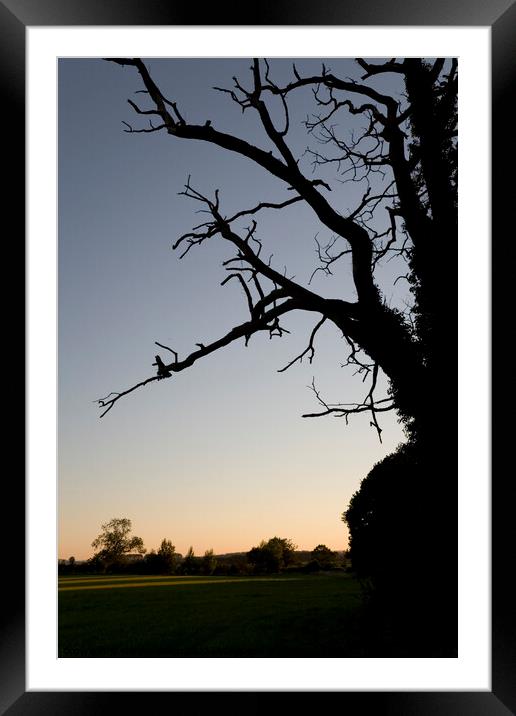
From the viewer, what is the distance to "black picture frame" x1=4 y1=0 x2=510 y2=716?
60.7 inches

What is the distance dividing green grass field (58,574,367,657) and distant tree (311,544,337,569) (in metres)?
0.11

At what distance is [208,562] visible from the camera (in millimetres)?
5082

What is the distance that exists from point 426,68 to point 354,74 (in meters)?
0.91

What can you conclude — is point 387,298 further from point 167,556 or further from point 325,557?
point 167,556

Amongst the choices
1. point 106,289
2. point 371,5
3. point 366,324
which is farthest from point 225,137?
point 106,289

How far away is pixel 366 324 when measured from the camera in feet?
10.6

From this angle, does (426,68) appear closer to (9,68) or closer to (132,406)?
(9,68)

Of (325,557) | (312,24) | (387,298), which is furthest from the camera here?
(325,557)

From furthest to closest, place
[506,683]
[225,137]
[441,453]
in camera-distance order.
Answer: [225,137] → [441,453] → [506,683]

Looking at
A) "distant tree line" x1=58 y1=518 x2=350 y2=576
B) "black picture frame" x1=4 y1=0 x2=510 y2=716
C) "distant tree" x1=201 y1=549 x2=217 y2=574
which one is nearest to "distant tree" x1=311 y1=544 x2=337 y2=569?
"distant tree line" x1=58 y1=518 x2=350 y2=576

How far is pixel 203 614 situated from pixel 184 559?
0.45 metres

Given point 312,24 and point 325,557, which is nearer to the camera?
point 312,24

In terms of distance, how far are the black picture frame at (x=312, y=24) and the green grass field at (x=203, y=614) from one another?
304cm

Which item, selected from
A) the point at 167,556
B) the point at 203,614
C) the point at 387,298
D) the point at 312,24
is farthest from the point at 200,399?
the point at 312,24
